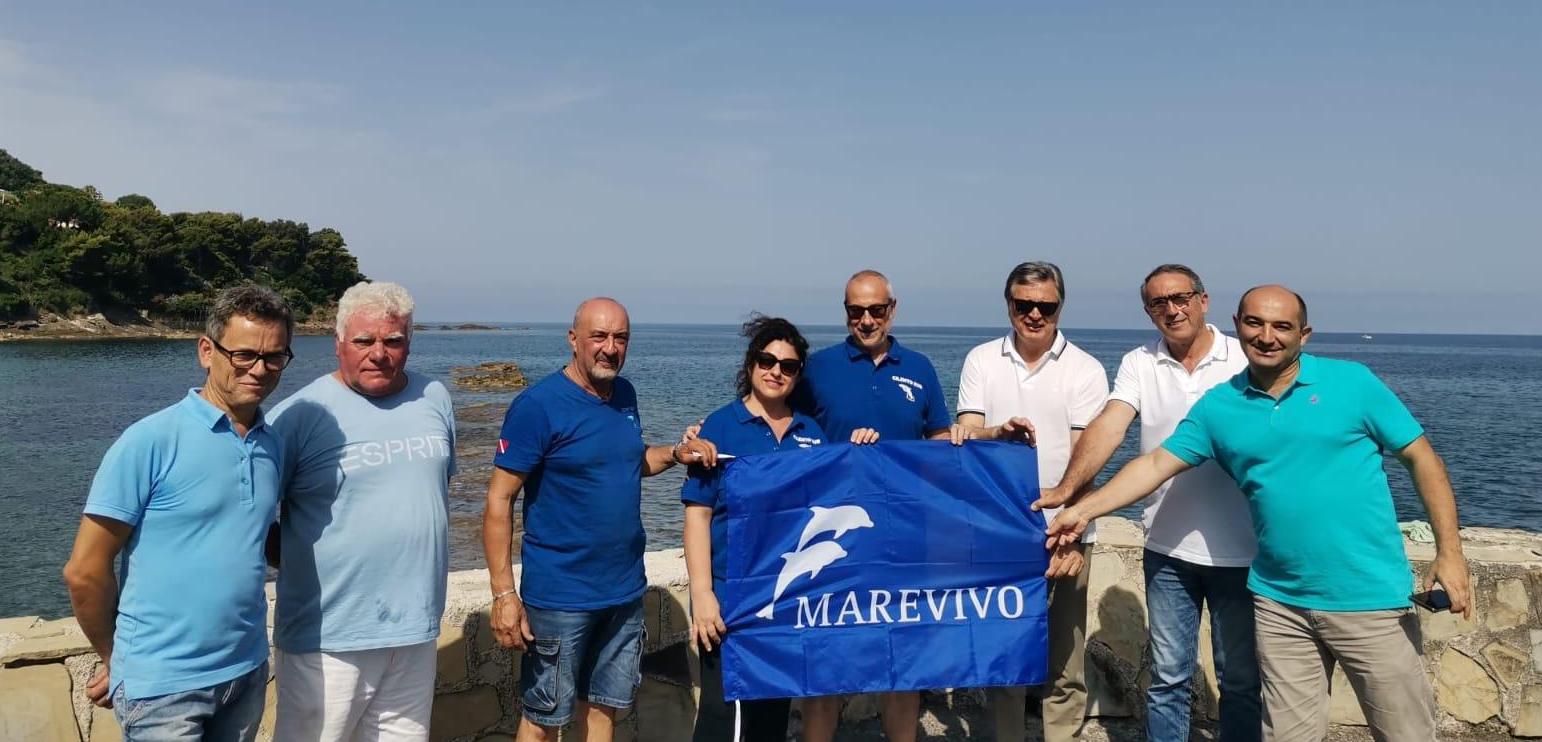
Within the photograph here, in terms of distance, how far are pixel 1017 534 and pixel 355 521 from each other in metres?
2.72

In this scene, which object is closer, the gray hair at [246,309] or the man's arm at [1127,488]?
the gray hair at [246,309]

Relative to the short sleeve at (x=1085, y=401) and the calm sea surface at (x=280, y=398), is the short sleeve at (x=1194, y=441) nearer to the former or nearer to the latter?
the short sleeve at (x=1085, y=401)

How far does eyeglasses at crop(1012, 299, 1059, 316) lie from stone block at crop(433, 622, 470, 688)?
3.04m

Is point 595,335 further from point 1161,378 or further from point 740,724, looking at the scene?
point 1161,378

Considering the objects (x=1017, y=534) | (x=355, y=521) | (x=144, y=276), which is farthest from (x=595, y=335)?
(x=144, y=276)

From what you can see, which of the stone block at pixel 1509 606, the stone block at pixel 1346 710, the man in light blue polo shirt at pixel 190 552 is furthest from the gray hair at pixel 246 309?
the stone block at pixel 1509 606

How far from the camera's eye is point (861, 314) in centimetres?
424

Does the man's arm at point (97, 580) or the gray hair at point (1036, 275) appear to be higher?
the gray hair at point (1036, 275)

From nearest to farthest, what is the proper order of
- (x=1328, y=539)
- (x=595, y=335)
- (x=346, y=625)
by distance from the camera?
(x=346, y=625), (x=1328, y=539), (x=595, y=335)

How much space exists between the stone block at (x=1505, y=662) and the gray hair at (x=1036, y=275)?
295 cm

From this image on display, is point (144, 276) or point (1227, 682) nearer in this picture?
point (1227, 682)

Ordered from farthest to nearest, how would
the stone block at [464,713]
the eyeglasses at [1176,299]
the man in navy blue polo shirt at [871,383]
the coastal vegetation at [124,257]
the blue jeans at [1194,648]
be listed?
the coastal vegetation at [124,257] < the man in navy blue polo shirt at [871,383] < the stone block at [464,713] < the eyeglasses at [1176,299] < the blue jeans at [1194,648]

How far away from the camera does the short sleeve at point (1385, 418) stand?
3252mm

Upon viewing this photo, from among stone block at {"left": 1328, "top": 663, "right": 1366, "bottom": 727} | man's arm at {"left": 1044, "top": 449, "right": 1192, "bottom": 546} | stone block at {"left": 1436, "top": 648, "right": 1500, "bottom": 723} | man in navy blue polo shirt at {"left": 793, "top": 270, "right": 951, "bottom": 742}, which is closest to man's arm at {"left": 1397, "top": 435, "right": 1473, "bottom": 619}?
man's arm at {"left": 1044, "top": 449, "right": 1192, "bottom": 546}
